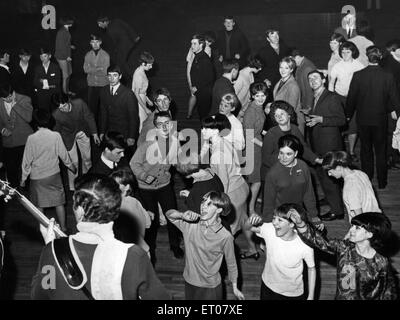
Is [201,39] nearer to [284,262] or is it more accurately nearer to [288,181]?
[288,181]

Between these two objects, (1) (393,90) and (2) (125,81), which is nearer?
(1) (393,90)

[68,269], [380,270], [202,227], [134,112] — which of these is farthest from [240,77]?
[68,269]

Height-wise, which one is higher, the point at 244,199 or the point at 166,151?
the point at 166,151

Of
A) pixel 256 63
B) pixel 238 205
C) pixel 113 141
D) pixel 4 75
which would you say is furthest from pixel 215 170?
pixel 4 75

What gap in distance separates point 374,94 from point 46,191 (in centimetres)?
377

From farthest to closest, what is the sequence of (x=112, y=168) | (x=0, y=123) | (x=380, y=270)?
(x=0, y=123) → (x=112, y=168) → (x=380, y=270)

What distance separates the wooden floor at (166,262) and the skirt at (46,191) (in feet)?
2.09

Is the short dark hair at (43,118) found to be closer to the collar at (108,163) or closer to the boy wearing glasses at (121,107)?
the collar at (108,163)

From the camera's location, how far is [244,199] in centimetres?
654

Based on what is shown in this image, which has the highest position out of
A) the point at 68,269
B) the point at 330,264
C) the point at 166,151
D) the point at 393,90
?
the point at 393,90

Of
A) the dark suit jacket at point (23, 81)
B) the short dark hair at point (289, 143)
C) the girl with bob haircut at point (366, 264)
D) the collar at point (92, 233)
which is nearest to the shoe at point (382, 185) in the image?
the short dark hair at point (289, 143)

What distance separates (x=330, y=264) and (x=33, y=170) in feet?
10.3

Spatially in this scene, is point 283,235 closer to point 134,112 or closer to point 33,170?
point 33,170

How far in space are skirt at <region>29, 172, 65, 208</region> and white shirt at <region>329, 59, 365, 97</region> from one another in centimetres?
372
